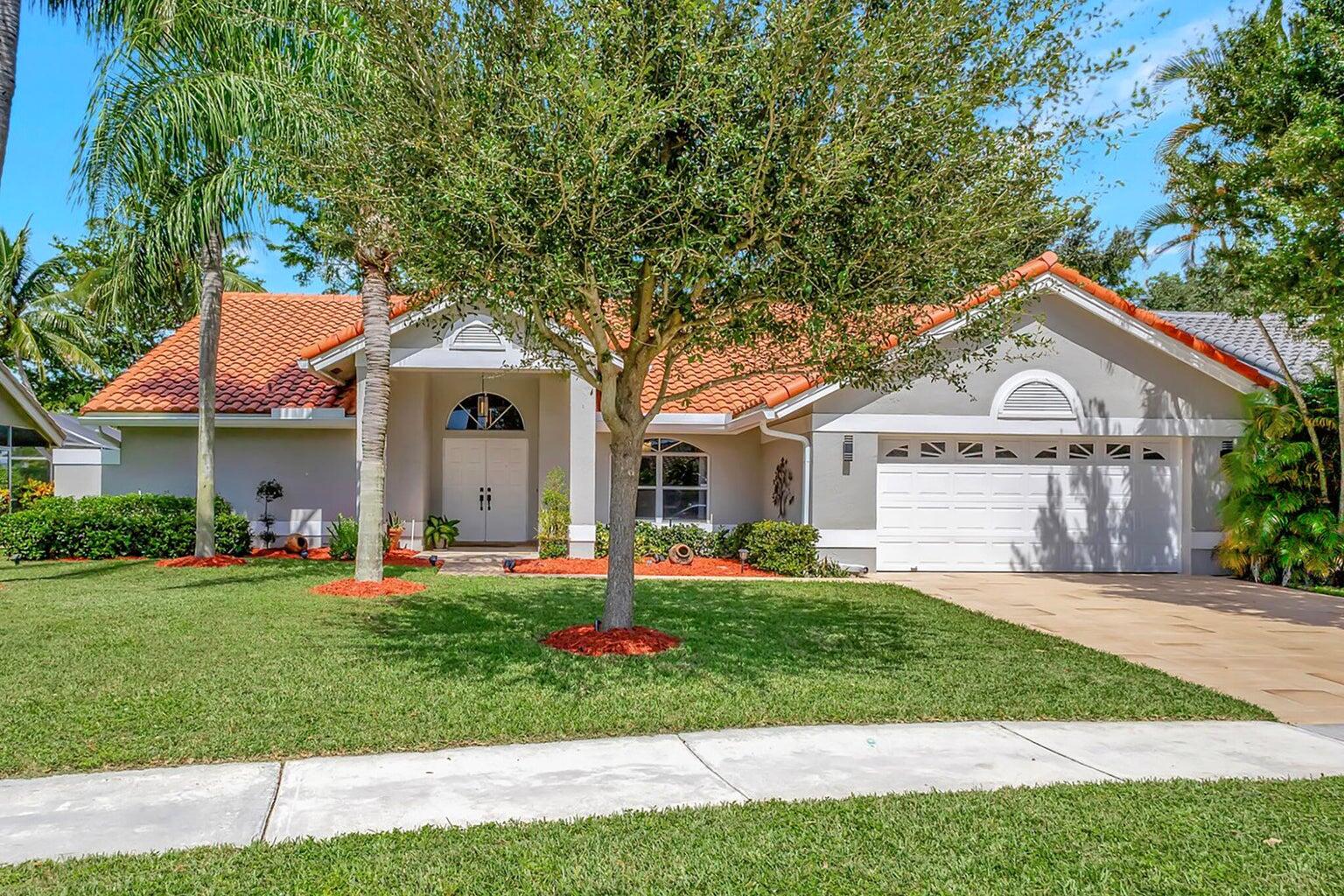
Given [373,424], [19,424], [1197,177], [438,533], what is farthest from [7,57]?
[1197,177]

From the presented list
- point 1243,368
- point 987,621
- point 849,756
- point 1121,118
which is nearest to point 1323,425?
point 1243,368

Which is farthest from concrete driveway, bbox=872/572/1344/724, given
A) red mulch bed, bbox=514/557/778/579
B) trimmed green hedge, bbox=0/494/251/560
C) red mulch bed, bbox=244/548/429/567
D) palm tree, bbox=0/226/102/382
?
palm tree, bbox=0/226/102/382

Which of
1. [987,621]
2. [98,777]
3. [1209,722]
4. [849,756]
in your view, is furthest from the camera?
[987,621]

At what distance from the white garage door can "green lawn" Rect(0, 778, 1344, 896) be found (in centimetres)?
1063

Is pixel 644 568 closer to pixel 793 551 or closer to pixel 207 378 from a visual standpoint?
pixel 793 551

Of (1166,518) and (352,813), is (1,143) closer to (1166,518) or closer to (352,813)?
(352,813)

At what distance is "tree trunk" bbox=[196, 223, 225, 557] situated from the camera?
1427 cm

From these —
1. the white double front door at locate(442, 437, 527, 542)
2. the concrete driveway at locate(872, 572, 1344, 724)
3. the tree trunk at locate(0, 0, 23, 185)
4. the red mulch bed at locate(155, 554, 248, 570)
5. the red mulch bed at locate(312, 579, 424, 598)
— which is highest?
the tree trunk at locate(0, 0, 23, 185)

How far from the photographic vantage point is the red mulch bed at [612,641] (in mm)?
8461

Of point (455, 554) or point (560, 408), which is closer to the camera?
point (455, 554)

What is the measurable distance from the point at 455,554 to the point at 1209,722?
42.5 ft

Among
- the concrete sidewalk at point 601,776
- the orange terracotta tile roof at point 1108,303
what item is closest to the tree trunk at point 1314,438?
the orange terracotta tile roof at point 1108,303

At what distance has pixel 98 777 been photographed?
514cm

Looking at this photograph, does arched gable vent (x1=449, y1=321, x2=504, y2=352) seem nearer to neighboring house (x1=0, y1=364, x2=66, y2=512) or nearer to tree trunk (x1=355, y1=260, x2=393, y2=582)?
tree trunk (x1=355, y1=260, x2=393, y2=582)
